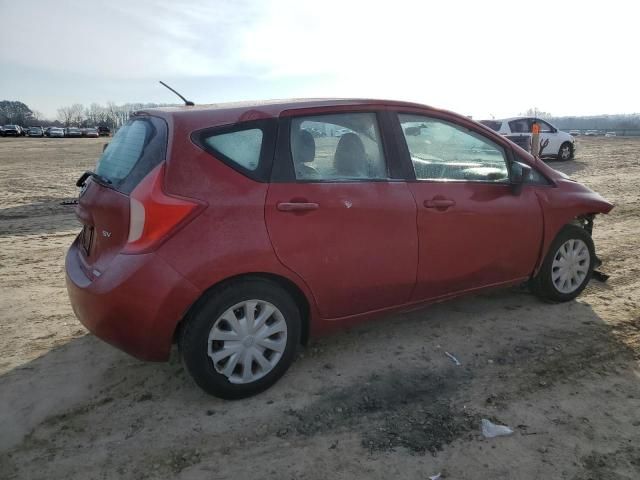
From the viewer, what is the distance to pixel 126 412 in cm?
296

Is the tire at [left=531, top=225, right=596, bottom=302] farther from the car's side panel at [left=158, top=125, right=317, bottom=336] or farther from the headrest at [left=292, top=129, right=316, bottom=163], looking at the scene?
the car's side panel at [left=158, top=125, right=317, bottom=336]

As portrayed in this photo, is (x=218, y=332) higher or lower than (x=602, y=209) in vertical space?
lower

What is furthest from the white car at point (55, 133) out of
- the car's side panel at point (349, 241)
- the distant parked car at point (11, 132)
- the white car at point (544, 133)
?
the car's side panel at point (349, 241)

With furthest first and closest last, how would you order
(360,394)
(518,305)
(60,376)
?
(518,305) → (60,376) → (360,394)

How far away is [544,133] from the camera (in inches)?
666

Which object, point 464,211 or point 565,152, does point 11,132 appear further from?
point 464,211

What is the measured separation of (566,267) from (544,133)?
560 inches

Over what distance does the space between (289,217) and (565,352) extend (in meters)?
2.22

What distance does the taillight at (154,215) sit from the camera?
8.79 ft

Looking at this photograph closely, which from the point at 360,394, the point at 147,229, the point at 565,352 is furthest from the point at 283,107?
the point at 565,352

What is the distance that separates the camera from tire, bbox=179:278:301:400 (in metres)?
2.82

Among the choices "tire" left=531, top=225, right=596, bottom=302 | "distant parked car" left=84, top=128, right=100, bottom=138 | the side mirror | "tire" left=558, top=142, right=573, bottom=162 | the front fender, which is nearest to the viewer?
the side mirror

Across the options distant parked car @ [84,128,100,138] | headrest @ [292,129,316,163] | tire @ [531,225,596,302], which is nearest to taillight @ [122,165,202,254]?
headrest @ [292,129,316,163]

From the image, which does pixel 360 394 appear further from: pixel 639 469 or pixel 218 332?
pixel 639 469
